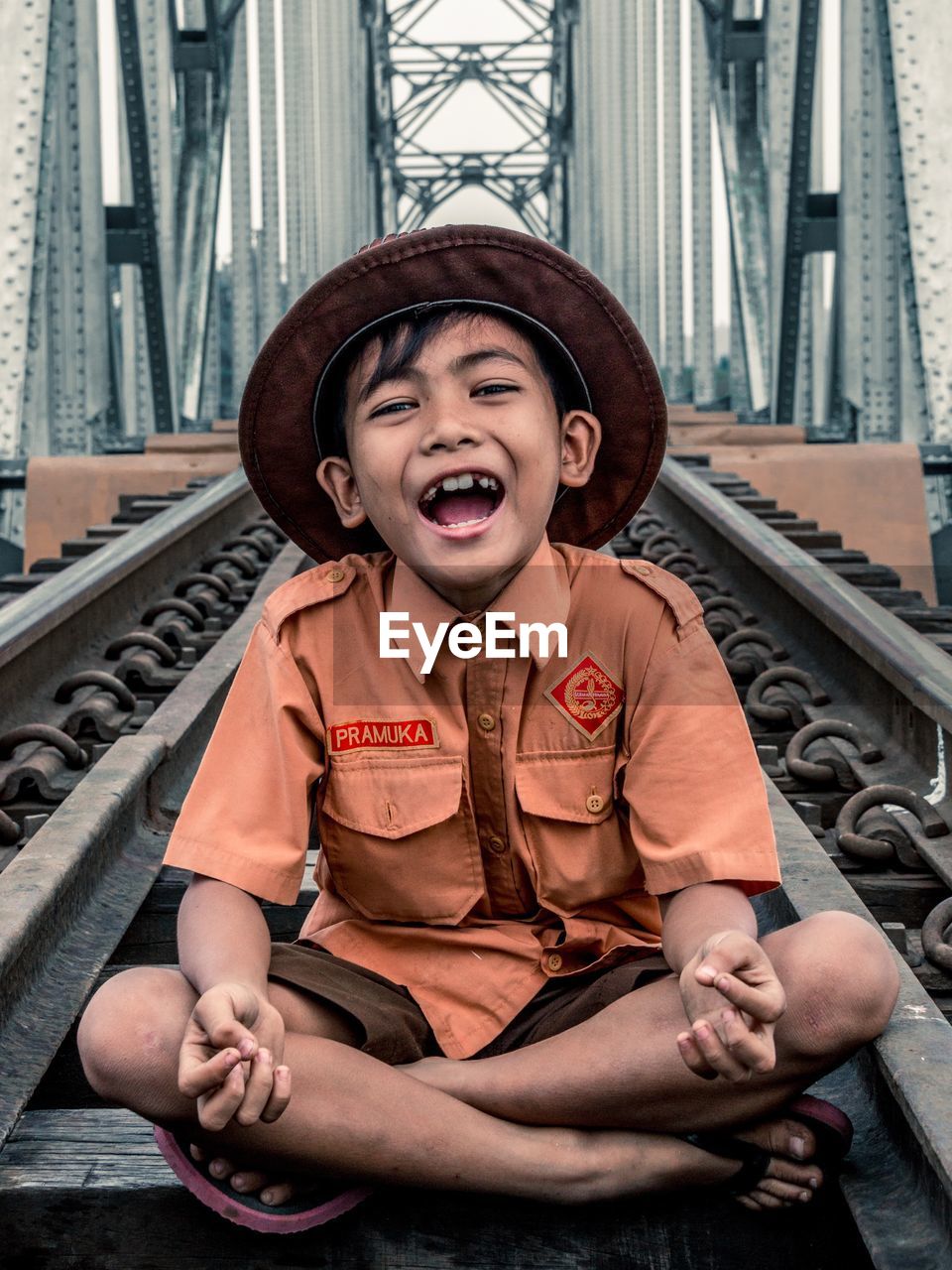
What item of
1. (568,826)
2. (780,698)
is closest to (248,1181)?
(568,826)

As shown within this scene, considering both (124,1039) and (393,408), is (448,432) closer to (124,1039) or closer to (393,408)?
(393,408)

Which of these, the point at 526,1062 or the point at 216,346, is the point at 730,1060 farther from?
the point at 216,346

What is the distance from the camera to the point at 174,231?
39.4 feet

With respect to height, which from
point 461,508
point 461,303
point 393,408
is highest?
point 461,303

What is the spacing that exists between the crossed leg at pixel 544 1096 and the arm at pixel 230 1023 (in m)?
0.04

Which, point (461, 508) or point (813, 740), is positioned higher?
point (461, 508)

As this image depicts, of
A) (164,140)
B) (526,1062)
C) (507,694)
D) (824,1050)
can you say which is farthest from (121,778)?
(164,140)

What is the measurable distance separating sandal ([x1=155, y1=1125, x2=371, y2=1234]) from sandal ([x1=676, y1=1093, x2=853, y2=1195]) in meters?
0.34

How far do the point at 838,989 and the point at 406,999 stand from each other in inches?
18.7

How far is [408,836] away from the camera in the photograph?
177 cm

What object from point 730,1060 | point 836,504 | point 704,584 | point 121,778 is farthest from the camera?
point 836,504

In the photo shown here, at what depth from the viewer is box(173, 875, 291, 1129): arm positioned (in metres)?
1.37

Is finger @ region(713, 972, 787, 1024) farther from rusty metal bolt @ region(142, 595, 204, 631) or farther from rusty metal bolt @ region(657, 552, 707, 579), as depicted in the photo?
rusty metal bolt @ region(657, 552, 707, 579)

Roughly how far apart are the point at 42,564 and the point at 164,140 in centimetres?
744
